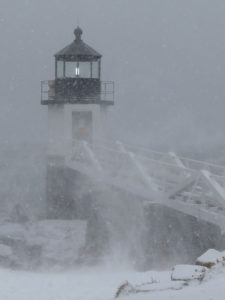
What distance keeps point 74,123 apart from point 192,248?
11200 mm

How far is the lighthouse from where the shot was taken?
20.8 m

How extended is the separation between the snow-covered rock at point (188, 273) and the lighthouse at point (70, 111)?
15.0m

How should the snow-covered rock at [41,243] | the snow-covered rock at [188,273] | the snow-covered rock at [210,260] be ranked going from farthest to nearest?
the snow-covered rock at [41,243], the snow-covered rock at [210,260], the snow-covered rock at [188,273]

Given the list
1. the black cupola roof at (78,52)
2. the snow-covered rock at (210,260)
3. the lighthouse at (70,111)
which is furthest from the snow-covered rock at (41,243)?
the snow-covered rock at (210,260)

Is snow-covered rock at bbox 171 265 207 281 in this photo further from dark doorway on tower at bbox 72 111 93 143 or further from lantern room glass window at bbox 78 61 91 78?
lantern room glass window at bbox 78 61 91 78

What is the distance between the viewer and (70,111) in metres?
20.8

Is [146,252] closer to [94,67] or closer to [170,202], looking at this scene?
[170,202]

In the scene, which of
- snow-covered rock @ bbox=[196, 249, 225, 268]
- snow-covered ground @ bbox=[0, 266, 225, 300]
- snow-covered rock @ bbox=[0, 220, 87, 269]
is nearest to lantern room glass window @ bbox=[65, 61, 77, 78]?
snow-covered rock @ bbox=[0, 220, 87, 269]

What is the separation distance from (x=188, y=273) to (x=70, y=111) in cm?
1584

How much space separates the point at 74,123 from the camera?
21.3 m

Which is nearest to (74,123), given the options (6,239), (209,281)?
(6,239)

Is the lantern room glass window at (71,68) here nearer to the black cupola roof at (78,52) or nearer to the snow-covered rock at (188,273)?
the black cupola roof at (78,52)

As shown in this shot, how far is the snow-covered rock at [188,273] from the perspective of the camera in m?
5.29

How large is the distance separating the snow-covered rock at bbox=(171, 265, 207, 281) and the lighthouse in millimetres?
14986
